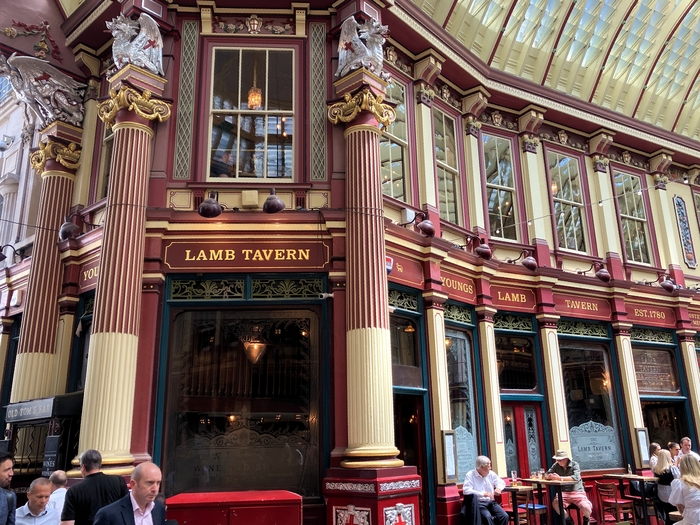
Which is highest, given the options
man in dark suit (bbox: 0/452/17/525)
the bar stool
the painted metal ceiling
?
the painted metal ceiling

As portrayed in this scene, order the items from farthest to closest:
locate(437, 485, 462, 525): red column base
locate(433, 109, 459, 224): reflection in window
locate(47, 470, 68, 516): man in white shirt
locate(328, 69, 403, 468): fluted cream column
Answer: locate(433, 109, 459, 224): reflection in window < locate(437, 485, 462, 525): red column base < locate(328, 69, 403, 468): fluted cream column < locate(47, 470, 68, 516): man in white shirt

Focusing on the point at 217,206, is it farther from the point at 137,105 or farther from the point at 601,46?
the point at 601,46

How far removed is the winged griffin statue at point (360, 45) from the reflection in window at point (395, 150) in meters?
1.19

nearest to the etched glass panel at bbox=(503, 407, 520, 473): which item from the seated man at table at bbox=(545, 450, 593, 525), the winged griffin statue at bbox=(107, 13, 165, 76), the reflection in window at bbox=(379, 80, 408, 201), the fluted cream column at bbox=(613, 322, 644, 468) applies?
the seated man at table at bbox=(545, 450, 593, 525)

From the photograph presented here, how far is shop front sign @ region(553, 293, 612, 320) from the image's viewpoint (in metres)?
14.1

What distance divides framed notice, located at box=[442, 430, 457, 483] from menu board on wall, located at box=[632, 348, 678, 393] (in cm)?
660

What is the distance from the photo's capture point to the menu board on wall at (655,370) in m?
15.0

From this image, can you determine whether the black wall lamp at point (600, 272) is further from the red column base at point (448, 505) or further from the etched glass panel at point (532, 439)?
the red column base at point (448, 505)

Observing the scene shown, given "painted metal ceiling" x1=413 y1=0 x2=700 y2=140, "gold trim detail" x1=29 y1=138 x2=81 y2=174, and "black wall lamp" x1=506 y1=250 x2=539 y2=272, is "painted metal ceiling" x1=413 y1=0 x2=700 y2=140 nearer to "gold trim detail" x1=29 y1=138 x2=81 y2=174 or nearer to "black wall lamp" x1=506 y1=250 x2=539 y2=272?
"black wall lamp" x1=506 y1=250 x2=539 y2=272

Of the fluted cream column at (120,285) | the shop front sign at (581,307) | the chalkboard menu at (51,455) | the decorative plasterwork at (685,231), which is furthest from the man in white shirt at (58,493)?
the decorative plasterwork at (685,231)

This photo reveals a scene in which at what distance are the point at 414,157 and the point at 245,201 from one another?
3.87 metres

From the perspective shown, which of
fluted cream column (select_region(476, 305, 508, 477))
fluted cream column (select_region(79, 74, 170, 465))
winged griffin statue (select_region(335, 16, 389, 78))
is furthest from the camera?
fluted cream column (select_region(476, 305, 508, 477))

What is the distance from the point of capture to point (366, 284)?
30.9ft

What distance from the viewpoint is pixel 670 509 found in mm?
10992
